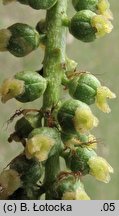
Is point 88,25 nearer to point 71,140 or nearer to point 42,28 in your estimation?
point 42,28

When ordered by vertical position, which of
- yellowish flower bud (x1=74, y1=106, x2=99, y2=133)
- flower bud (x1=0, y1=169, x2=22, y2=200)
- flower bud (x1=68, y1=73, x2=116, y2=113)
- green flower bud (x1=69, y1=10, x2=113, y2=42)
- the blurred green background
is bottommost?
the blurred green background


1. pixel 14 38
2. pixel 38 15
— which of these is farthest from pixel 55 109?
pixel 38 15

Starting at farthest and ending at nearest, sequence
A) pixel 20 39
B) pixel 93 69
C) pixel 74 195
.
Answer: pixel 93 69
pixel 20 39
pixel 74 195

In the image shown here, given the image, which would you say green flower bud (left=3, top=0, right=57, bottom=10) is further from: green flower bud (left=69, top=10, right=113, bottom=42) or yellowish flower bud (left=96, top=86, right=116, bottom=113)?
yellowish flower bud (left=96, top=86, right=116, bottom=113)

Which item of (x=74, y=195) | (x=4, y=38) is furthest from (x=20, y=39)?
(x=74, y=195)

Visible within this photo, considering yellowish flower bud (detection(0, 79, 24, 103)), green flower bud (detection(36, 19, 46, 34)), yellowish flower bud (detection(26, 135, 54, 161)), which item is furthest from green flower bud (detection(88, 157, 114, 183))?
green flower bud (detection(36, 19, 46, 34))

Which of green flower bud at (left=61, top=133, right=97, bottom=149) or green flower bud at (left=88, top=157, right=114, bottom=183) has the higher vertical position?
green flower bud at (left=61, top=133, right=97, bottom=149)

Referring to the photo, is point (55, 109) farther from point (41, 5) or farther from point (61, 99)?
point (41, 5)
